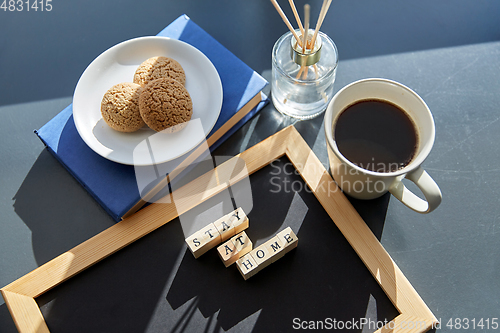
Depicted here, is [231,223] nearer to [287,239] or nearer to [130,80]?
[287,239]

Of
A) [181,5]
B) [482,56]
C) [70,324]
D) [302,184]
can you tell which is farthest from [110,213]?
[482,56]

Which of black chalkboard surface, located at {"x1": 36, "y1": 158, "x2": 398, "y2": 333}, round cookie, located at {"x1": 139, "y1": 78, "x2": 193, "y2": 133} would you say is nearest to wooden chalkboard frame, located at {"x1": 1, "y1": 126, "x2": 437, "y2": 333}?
black chalkboard surface, located at {"x1": 36, "y1": 158, "x2": 398, "y2": 333}

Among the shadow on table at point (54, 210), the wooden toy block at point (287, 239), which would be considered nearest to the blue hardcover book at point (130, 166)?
the shadow on table at point (54, 210)

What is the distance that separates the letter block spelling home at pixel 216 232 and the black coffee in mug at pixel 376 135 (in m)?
0.21

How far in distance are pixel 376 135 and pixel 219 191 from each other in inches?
12.0

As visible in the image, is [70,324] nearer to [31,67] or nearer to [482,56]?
[31,67]

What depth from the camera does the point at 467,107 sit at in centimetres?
84

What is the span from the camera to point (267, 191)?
2.47ft

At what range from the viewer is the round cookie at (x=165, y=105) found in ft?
2.27

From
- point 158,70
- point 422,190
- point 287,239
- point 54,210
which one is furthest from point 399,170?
point 54,210

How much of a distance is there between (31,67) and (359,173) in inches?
31.4

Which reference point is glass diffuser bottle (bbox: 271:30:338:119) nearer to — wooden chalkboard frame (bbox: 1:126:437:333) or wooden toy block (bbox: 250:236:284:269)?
wooden chalkboard frame (bbox: 1:126:437:333)

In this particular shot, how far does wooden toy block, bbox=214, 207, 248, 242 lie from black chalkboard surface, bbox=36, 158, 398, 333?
0.15 ft

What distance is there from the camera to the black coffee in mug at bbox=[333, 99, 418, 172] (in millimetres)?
652
